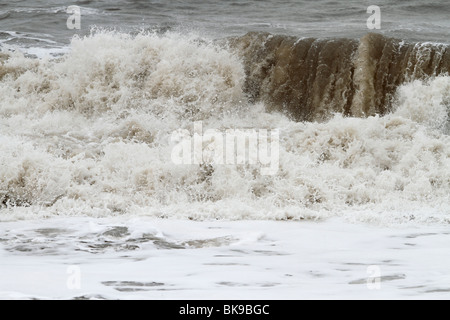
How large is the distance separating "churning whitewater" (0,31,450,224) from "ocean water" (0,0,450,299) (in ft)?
0.08

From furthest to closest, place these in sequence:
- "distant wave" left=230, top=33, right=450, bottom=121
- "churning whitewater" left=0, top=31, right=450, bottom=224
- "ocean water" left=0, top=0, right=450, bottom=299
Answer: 1. "distant wave" left=230, top=33, right=450, bottom=121
2. "churning whitewater" left=0, top=31, right=450, bottom=224
3. "ocean water" left=0, top=0, right=450, bottom=299

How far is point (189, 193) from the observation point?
769 cm

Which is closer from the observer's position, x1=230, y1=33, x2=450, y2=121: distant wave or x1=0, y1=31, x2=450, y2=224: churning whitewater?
x1=0, y1=31, x2=450, y2=224: churning whitewater

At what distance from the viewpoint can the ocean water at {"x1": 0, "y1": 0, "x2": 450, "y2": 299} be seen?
17.0 feet

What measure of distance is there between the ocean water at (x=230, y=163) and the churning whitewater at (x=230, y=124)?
0.02 m

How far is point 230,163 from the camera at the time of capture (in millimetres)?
8148

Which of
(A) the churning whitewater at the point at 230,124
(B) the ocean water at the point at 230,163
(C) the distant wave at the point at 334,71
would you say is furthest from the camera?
(C) the distant wave at the point at 334,71

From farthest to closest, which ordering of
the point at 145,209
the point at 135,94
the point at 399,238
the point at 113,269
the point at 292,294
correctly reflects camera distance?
the point at 135,94 < the point at 145,209 < the point at 399,238 < the point at 113,269 < the point at 292,294

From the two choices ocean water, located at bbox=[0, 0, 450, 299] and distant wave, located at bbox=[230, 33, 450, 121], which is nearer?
ocean water, located at bbox=[0, 0, 450, 299]

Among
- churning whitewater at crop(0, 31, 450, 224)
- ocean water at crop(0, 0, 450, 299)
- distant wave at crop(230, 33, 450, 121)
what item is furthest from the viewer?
distant wave at crop(230, 33, 450, 121)

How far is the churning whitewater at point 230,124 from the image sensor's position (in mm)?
7367
